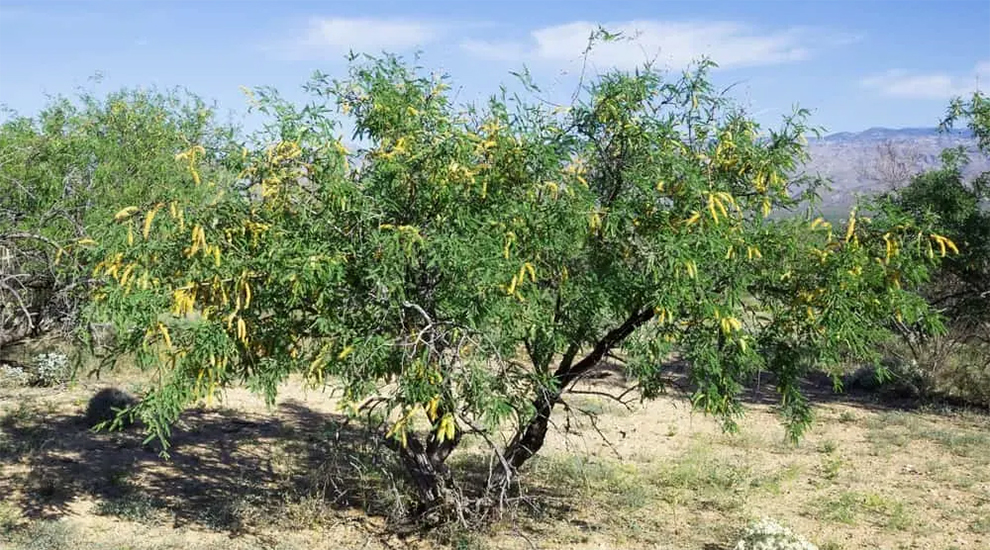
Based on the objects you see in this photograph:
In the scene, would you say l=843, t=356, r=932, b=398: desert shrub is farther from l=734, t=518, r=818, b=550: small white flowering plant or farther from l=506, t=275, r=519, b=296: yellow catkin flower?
l=506, t=275, r=519, b=296: yellow catkin flower

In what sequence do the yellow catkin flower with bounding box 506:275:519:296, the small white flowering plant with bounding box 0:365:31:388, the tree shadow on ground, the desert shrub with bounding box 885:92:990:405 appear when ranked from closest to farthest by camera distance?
the yellow catkin flower with bounding box 506:275:519:296
the tree shadow on ground
the desert shrub with bounding box 885:92:990:405
the small white flowering plant with bounding box 0:365:31:388


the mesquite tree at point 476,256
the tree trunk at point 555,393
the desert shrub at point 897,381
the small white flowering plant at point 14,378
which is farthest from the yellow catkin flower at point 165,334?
the desert shrub at point 897,381

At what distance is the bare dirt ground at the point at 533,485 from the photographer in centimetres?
782

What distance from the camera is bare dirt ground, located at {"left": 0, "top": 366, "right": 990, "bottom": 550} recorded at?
25.6ft

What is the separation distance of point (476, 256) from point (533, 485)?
190 inches

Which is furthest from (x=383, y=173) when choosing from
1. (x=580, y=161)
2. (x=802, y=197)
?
(x=802, y=197)

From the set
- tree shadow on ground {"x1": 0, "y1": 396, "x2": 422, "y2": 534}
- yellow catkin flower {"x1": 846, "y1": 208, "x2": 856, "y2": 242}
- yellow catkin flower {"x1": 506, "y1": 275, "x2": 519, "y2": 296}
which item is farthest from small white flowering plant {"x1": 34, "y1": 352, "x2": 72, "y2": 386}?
yellow catkin flower {"x1": 846, "y1": 208, "x2": 856, "y2": 242}

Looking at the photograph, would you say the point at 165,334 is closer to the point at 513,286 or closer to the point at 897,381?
the point at 513,286

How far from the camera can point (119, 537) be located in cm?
768

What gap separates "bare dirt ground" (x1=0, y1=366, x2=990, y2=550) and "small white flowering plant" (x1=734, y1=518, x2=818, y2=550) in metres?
0.85

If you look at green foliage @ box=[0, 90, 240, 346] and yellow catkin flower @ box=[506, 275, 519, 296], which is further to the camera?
green foliage @ box=[0, 90, 240, 346]

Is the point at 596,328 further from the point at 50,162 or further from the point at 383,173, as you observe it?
the point at 50,162

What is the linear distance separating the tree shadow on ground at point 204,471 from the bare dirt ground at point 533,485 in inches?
1.2

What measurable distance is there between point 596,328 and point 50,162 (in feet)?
24.7
